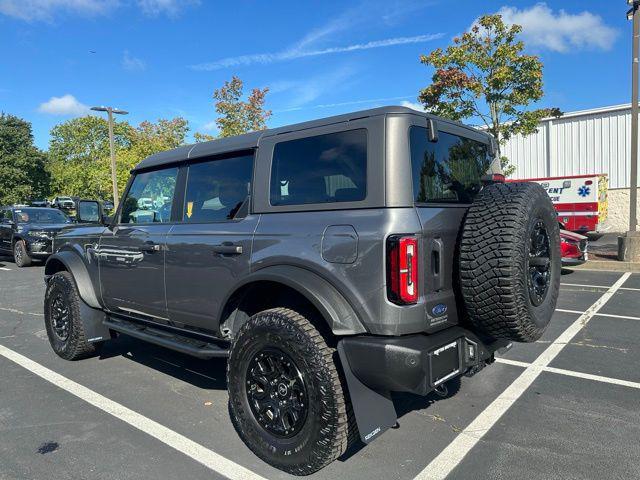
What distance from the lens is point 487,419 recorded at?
3.51 m

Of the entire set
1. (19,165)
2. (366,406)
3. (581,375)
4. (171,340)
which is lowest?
(581,375)

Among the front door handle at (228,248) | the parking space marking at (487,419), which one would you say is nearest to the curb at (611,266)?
the parking space marking at (487,419)

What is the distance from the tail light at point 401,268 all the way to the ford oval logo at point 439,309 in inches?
7.8

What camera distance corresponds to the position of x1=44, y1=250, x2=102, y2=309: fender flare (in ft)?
15.3

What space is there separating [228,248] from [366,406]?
134cm

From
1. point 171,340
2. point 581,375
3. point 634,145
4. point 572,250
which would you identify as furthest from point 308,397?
point 634,145

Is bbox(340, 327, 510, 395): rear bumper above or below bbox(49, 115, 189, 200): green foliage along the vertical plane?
below

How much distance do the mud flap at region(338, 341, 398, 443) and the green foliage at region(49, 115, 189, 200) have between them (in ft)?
103

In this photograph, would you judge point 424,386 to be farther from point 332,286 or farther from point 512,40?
point 512,40

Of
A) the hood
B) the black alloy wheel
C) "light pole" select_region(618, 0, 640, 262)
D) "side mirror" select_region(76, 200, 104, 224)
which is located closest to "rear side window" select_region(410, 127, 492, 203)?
the black alloy wheel

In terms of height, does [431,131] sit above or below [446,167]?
above

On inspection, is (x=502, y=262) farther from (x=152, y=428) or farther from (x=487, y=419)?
(x=152, y=428)

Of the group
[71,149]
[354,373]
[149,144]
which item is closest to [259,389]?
[354,373]

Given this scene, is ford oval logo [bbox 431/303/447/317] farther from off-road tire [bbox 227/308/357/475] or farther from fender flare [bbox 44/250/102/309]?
fender flare [bbox 44/250/102/309]
